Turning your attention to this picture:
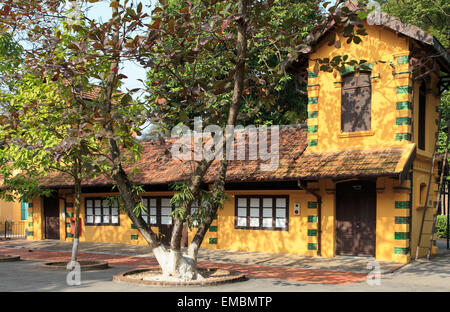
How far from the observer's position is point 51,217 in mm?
25750

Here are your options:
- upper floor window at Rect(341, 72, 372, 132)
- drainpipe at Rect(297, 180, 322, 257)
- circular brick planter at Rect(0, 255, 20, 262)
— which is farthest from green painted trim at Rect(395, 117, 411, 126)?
circular brick planter at Rect(0, 255, 20, 262)

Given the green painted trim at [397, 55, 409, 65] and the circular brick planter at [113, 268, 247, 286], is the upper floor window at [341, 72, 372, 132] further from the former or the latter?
the circular brick planter at [113, 268, 247, 286]

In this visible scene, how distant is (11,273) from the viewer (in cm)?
1433

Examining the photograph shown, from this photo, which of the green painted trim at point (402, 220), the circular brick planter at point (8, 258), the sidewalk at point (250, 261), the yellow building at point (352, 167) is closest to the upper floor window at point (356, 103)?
the yellow building at point (352, 167)

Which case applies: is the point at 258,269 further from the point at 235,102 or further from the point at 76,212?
the point at 76,212

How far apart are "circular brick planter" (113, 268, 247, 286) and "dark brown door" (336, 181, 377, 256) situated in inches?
222

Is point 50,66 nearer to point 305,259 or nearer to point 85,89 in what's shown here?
point 85,89

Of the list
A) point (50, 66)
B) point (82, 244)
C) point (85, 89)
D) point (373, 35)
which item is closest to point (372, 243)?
point (373, 35)

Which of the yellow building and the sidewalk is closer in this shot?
the sidewalk

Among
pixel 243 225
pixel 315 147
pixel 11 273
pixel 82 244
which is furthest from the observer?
pixel 82 244

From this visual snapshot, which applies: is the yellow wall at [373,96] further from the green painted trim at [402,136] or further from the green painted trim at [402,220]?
the green painted trim at [402,220]

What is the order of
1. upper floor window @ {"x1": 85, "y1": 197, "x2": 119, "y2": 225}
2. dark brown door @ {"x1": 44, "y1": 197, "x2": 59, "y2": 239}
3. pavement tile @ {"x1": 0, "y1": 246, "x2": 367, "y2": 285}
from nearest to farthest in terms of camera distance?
pavement tile @ {"x1": 0, "y1": 246, "x2": 367, "y2": 285}, upper floor window @ {"x1": 85, "y1": 197, "x2": 119, "y2": 225}, dark brown door @ {"x1": 44, "y1": 197, "x2": 59, "y2": 239}

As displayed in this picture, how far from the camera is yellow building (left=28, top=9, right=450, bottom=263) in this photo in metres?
16.4

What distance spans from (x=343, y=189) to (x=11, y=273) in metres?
10.4
